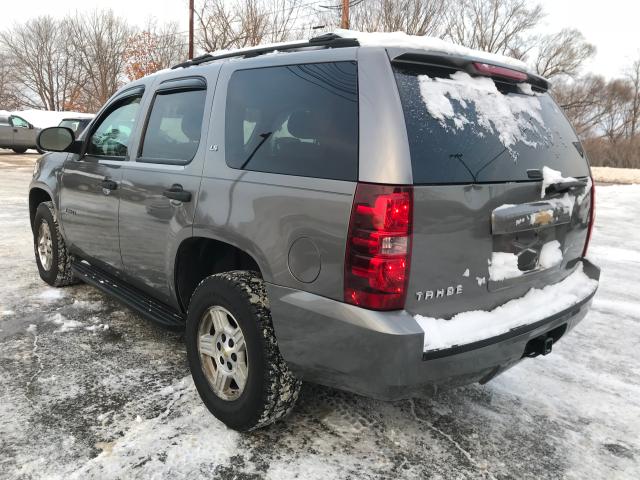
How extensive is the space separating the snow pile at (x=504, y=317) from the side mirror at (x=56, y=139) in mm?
3222

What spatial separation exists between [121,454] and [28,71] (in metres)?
59.3

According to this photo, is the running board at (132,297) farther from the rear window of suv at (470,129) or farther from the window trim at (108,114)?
the rear window of suv at (470,129)

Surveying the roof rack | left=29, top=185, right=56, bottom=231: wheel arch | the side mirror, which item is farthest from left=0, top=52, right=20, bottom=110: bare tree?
the roof rack

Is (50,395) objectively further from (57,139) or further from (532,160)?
(532,160)

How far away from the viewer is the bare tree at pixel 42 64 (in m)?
50.2

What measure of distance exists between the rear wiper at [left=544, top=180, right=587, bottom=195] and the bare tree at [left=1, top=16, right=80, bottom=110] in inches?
2177

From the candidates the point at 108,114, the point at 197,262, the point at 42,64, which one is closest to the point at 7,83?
the point at 42,64

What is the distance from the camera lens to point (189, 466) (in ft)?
7.41

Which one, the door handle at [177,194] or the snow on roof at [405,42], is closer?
the snow on roof at [405,42]

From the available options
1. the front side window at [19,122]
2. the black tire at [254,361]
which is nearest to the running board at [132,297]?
the black tire at [254,361]

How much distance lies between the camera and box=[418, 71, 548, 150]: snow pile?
2.11 metres

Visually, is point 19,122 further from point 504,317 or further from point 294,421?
point 504,317

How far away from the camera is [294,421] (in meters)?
Result: 2.63

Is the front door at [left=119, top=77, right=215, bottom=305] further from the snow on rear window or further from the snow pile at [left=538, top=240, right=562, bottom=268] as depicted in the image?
the snow pile at [left=538, top=240, right=562, bottom=268]
